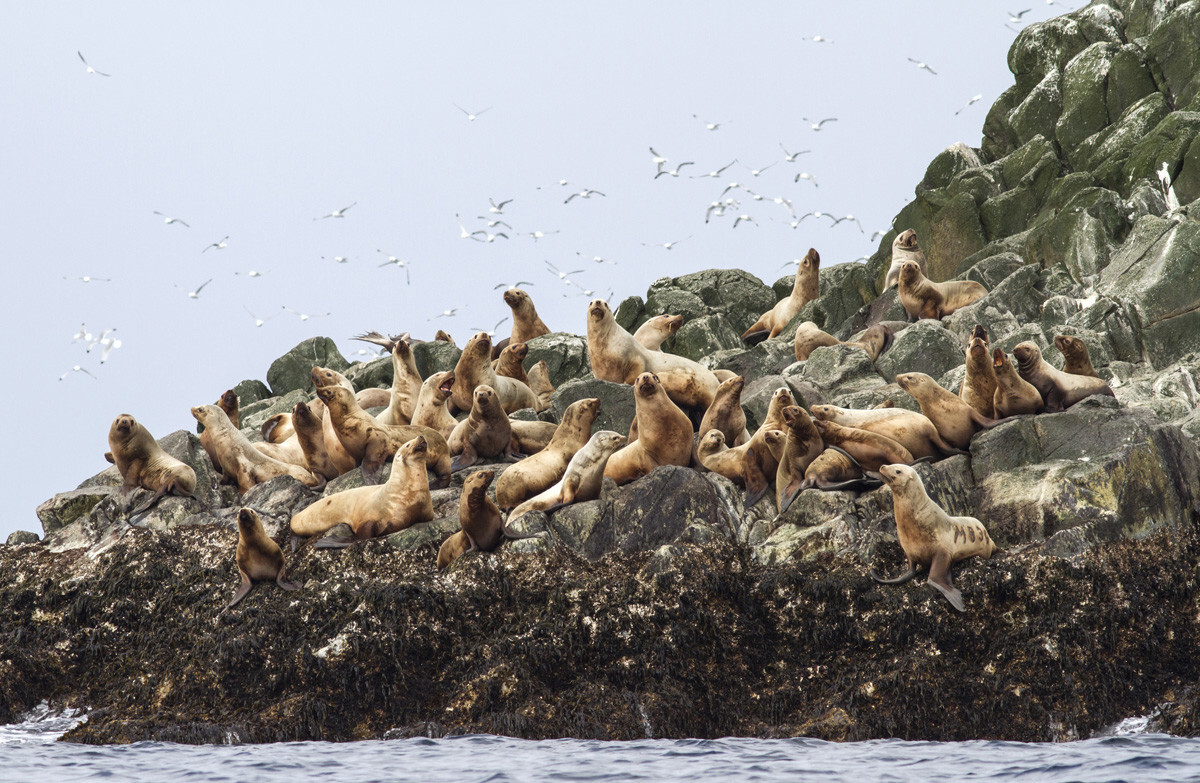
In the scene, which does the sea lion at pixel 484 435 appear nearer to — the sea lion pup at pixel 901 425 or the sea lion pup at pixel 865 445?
the sea lion pup at pixel 901 425

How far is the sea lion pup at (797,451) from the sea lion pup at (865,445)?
14 centimetres

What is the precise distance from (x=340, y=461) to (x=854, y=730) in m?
7.83

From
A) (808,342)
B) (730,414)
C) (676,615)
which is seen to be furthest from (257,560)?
(808,342)

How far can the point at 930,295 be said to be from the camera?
1892 centimetres

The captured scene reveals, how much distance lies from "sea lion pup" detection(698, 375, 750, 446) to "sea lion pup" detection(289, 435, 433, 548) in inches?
145

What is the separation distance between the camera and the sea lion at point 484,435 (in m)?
13.4

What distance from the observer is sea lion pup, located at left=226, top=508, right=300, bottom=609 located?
33.6ft

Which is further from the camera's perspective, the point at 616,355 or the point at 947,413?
the point at 616,355

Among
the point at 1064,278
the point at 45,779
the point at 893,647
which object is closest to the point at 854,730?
the point at 893,647

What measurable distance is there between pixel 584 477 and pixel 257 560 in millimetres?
3203

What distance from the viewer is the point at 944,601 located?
29.3ft

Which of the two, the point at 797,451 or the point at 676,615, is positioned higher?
the point at 797,451

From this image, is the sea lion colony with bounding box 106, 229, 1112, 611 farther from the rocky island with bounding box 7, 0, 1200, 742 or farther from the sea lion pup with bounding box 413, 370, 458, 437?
the rocky island with bounding box 7, 0, 1200, 742

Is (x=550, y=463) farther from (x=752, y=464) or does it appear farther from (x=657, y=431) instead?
(x=752, y=464)
